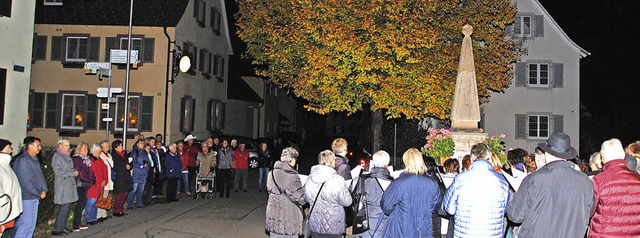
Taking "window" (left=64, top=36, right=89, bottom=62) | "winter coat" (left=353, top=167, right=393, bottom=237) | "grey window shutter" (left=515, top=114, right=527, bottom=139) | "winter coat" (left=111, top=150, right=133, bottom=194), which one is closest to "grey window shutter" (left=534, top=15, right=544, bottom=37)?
"grey window shutter" (left=515, top=114, right=527, bottom=139)

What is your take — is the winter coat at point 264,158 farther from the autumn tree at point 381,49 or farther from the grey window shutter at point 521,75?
the grey window shutter at point 521,75

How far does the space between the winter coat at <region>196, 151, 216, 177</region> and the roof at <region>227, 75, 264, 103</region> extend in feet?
68.7

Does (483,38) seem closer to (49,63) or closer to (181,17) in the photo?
(181,17)

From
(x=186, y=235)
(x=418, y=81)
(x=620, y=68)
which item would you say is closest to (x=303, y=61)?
(x=418, y=81)

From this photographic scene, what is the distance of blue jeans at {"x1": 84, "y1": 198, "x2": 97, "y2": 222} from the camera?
11.4 metres

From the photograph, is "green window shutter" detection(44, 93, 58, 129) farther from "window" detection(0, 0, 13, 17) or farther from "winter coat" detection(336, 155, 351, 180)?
"winter coat" detection(336, 155, 351, 180)

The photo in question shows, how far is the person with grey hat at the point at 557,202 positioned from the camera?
5.51m

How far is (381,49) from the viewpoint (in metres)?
21.8

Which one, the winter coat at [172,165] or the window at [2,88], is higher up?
the window at [2,88]

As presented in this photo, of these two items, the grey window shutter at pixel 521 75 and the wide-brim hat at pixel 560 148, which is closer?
the wide-brim hat at pixel 560 148

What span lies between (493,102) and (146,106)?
57.9 feet

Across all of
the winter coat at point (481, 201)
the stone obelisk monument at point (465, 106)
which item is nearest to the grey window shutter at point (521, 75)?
the stone obelisk monument at point (465, 106)

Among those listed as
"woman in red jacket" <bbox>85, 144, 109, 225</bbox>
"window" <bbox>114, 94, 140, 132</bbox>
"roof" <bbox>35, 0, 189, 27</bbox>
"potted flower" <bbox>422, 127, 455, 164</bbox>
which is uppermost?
"roof" <bbox>35, 0, 189, 27</bbox>

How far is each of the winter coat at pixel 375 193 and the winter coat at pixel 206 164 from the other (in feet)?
29.5
